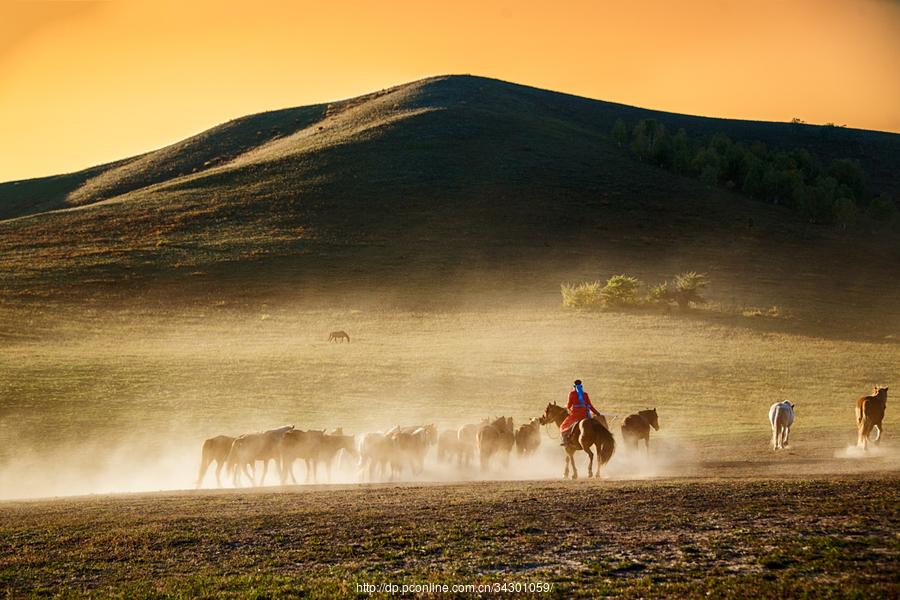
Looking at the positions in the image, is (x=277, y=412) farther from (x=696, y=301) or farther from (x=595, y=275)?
(x=595, y=275)

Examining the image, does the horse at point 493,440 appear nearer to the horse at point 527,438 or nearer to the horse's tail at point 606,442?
the horse at point 527,438

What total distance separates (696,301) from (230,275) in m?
42.0

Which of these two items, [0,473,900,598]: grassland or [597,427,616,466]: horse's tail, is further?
[597,427,616,466]: horse's tail

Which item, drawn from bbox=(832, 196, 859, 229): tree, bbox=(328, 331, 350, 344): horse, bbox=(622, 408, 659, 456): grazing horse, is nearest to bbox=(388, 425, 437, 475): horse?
bbox=(622, 408, 659, 456): grazing horse

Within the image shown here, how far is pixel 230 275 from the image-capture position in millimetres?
82000

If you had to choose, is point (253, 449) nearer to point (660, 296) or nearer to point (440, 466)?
point (440, 466)

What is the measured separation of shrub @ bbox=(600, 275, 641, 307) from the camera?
67625 mm

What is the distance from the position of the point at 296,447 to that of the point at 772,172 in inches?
4594

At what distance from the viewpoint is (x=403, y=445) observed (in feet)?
82.7

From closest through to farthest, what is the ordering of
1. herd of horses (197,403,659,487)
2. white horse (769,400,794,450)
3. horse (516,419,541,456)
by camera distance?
herd of horses (197,403,659,487) → horse (516,419,541,456) → white horse (769,400,794,450)

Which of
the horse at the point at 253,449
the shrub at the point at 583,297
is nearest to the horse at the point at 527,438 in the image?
the horse at the point at 253,449

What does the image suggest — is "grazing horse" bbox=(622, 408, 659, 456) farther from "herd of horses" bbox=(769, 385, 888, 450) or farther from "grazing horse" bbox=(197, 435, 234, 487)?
"grazing horse" bbox=(197, 435, 234, 487)

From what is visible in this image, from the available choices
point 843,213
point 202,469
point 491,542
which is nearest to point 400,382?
point 202,469

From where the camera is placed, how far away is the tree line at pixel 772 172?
118062 millimetres
